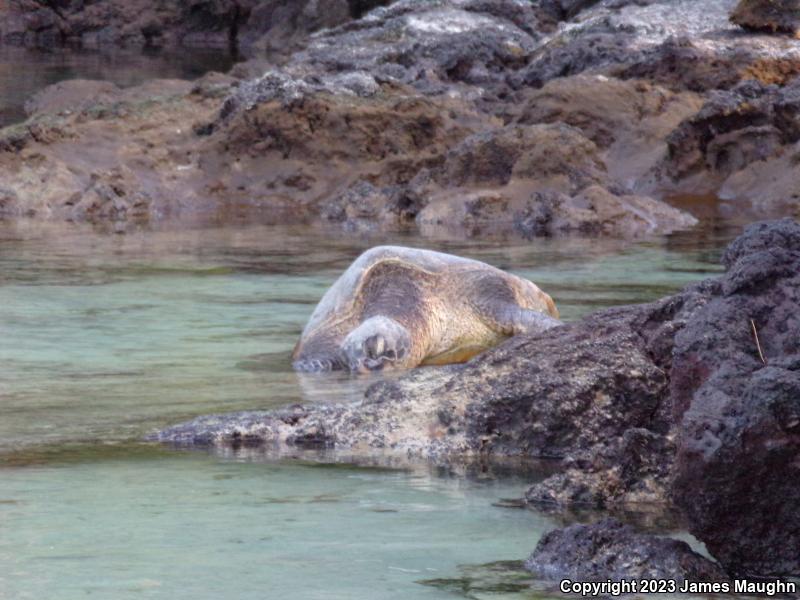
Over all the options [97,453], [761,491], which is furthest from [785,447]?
[97,453]

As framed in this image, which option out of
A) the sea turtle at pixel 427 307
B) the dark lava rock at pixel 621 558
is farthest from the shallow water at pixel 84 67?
the dark lava rock at pixel 621 558

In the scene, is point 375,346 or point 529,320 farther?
point 529,320

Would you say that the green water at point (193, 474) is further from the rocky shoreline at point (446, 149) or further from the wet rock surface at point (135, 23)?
the wet rock surface at point (135, 23)

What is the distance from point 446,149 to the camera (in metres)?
16.7

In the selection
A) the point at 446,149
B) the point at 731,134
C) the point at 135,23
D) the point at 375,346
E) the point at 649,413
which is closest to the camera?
the point at 649,413

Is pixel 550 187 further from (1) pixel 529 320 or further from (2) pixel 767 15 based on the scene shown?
(2) pixel 767 15

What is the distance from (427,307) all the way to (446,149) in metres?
8.79

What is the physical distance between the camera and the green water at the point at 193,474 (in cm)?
353

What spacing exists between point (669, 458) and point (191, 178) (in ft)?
41.7

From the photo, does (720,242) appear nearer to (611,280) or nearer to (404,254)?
(611,280)

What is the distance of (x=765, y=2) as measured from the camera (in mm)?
21234

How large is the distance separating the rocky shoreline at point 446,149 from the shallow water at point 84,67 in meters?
6.76

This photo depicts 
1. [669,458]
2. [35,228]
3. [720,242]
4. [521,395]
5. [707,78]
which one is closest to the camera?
[669,458]

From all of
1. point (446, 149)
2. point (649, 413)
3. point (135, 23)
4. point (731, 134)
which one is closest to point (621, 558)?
point (649, 413)
